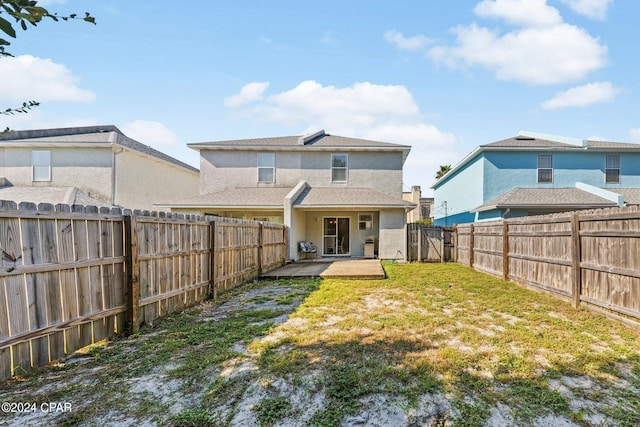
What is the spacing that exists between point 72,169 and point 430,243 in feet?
57.3

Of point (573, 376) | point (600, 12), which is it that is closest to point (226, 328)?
point (573, 376)

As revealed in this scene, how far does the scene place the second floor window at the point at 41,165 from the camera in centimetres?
1548

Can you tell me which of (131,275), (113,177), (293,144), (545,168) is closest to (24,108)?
(131,275)

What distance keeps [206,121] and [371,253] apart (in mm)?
9952

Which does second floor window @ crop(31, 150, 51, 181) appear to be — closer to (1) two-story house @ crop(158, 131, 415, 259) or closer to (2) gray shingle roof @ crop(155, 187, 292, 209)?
(2) gray shingle roof @ crop(155, 187, 292, 209)

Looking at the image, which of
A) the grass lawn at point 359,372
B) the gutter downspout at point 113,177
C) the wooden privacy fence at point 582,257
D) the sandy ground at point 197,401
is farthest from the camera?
the gutter downspout at point 113,177

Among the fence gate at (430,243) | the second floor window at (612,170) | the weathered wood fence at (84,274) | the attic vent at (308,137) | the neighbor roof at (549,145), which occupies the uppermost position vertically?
the attic vent at (308,137)

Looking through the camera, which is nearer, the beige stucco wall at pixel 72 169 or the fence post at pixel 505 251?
the fence post at pixel 505 251

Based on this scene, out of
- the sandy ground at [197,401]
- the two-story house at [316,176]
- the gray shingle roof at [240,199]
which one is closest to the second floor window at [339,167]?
the two-story house at [316,176]

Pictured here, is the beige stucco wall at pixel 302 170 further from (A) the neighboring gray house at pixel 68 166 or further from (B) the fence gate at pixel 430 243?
(A) the neighboring gray house at pixel 68 166

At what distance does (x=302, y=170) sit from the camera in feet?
53.0

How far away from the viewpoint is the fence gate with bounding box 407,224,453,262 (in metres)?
14.7

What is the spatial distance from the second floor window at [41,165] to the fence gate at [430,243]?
17606 mm

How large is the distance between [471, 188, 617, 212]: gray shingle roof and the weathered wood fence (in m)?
13.4
